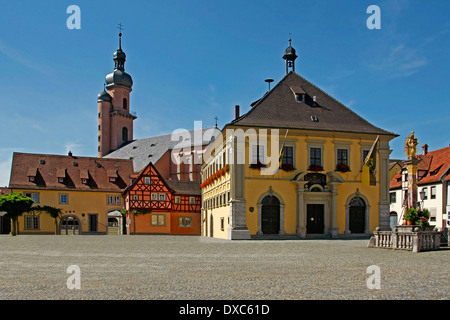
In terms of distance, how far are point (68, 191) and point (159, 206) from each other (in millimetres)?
10730

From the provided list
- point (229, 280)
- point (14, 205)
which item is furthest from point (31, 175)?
point (229, 280)

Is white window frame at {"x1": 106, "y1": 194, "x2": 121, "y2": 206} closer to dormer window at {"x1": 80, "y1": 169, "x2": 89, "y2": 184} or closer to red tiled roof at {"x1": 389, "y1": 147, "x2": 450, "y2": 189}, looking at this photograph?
dormer window at {"x1": 80, "y1": 169, "x2": 89, "y2": 184}

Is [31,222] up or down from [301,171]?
down

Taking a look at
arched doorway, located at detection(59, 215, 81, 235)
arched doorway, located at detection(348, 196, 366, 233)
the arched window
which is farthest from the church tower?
arched doorway, located at detection(348, 196, 366, 233)

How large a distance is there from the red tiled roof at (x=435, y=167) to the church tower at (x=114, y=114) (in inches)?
2080

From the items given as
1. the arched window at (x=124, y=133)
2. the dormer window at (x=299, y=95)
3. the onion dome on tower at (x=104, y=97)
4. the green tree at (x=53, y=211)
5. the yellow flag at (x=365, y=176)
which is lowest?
the green tree at (x=53, y=211)

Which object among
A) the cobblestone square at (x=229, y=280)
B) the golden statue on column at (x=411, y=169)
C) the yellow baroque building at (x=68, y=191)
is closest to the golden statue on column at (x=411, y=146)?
the golden statue on column at (x=411, y=169)

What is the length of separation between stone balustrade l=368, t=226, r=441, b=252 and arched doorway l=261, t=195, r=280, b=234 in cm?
1173

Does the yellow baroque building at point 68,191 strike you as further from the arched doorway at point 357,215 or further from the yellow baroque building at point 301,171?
the arched doorway at point 357,215

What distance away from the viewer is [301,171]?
32594 mm

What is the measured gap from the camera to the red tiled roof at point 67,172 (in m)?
52.8

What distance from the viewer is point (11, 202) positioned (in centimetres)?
4488

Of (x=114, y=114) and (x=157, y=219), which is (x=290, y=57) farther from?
(x=114, y=114)
